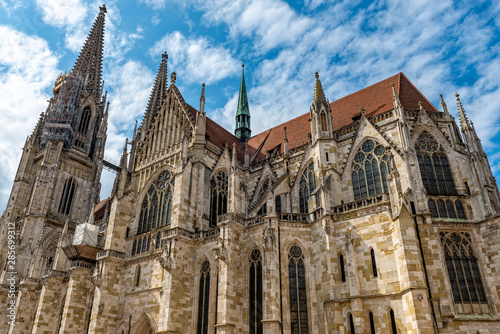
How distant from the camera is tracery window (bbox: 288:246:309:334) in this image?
17.2 meters

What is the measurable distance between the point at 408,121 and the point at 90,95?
115ft

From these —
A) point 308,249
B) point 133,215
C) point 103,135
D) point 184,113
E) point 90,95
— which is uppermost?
point 90,95

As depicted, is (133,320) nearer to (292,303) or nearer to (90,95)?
(292,303)

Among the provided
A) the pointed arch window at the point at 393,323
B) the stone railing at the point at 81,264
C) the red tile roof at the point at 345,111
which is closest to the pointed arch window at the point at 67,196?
the stone railing at the point at 81,264

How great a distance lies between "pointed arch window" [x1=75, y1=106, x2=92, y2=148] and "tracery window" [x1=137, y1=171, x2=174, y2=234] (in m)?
18.4

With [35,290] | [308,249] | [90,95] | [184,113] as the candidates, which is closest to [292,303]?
[308,249]

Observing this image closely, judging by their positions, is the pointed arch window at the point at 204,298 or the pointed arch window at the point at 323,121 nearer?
the pointed arch window at the point at 204,298

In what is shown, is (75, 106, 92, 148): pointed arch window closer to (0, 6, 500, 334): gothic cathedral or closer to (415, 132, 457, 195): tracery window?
(0, 6, 500, 334): gothic cathedral

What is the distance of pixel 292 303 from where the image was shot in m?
17.7

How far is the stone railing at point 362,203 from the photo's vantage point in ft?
58.7

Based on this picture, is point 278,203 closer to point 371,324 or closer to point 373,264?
point 373,264

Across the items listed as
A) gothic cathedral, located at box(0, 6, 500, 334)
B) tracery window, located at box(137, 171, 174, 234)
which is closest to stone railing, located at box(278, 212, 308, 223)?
gothic cathedral, located at box(0, 6, 500, 334)

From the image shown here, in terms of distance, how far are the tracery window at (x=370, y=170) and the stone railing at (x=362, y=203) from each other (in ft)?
5.96

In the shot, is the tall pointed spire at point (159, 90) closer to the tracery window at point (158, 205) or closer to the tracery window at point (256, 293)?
the tracery window at point (158, 205)
